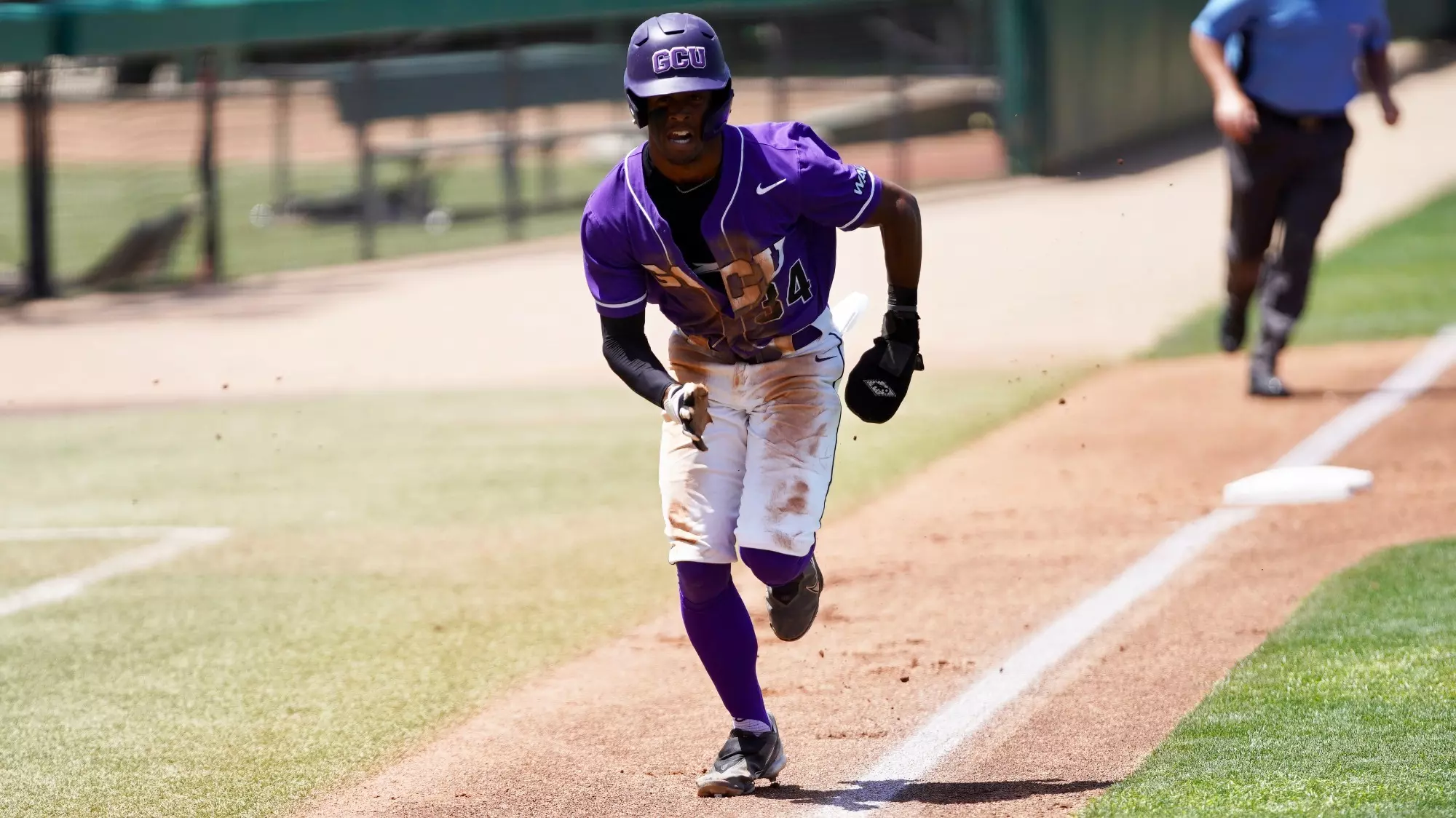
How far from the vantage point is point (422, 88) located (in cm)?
2181

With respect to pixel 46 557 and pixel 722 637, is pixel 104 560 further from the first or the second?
pixel 722 637

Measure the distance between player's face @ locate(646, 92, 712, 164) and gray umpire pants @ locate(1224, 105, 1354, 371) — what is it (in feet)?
18.5

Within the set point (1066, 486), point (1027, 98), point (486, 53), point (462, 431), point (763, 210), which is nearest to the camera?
point (763, 210)

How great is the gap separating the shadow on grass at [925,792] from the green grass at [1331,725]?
0.18 meters

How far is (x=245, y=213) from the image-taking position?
24234 millimetres

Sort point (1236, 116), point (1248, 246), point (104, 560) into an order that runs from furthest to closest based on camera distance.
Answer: point (1248, 246) → point (1236, 116) → point (104, 560)

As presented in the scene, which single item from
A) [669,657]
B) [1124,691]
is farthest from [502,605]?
[1124,691]

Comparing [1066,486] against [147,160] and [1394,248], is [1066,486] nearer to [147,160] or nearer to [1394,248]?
[1394,248]

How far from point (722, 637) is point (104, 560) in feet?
14.1

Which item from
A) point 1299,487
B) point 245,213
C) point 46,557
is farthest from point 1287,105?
point 245,213

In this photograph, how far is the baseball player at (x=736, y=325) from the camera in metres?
4.80

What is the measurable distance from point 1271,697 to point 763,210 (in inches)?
78.9

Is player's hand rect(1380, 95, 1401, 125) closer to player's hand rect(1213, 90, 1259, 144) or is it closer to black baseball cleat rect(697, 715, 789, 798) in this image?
player's hand rect(1213, 90, 1259, 144)

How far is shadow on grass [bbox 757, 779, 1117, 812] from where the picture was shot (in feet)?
15.4
